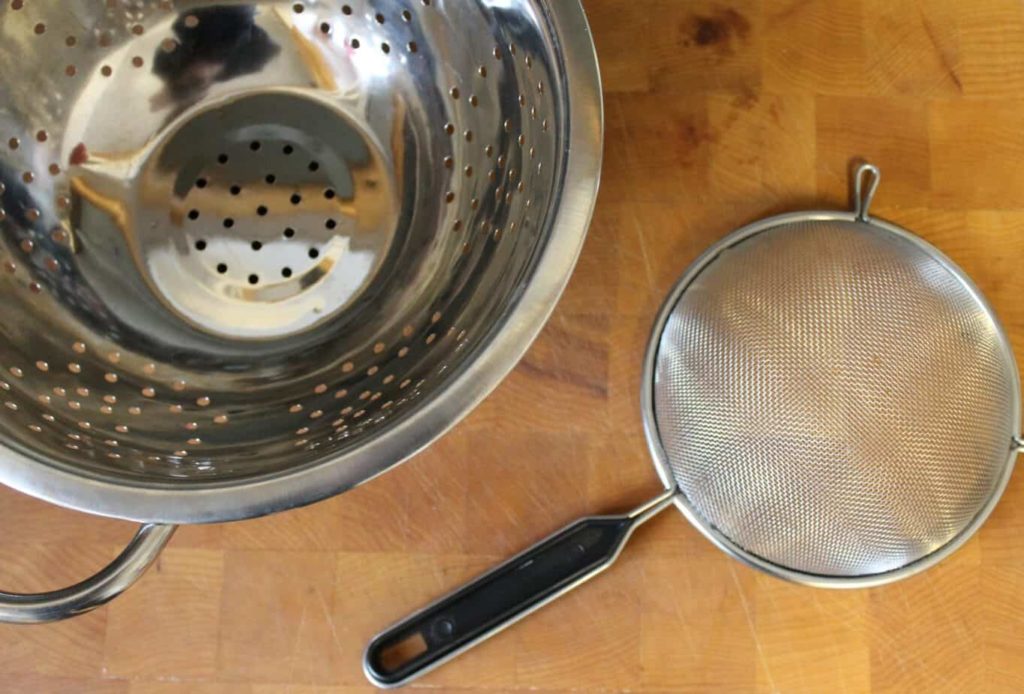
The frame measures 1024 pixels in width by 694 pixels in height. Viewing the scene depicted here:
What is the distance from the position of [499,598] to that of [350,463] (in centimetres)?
21

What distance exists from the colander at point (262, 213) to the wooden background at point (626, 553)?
0.12 meters

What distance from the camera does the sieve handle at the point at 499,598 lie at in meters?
0.52

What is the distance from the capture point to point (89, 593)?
40 cm

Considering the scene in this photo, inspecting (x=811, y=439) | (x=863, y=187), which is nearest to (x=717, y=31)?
(x=863, y=187)

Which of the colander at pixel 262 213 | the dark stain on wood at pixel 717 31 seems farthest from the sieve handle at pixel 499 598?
the dark stain on wood at pixel 717 31

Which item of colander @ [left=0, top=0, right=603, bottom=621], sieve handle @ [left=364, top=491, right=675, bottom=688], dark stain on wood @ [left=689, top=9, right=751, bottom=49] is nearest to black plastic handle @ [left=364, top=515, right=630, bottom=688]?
sieve handle @ [left=364, top=491, right=675, bottom=688]

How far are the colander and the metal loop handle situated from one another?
26 cm

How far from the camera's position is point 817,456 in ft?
1.74

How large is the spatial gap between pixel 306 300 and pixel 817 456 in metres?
0.34

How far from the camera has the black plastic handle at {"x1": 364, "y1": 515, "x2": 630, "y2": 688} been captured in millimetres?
522

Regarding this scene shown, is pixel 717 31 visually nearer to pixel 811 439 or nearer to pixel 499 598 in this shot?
pixel 811 439

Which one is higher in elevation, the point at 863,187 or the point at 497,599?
the point at 863,187

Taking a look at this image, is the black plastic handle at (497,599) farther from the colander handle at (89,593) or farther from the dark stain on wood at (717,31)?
the dark stain on wood at (717,31)

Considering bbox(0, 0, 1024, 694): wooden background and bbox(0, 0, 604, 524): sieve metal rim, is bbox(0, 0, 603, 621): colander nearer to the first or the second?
bbox(0, 0, 604, 524): sieve metal rim
